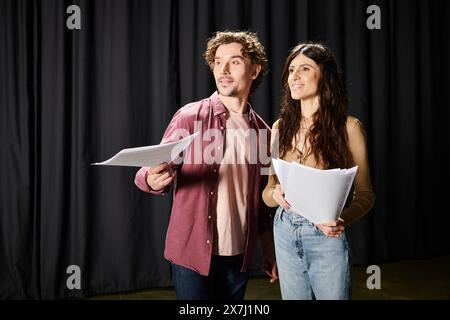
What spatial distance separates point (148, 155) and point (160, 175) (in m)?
0.16

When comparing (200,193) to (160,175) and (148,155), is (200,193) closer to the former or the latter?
(160,175)

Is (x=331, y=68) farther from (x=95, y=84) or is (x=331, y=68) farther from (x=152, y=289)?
(x=152, y=289)

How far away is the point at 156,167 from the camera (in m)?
1.26

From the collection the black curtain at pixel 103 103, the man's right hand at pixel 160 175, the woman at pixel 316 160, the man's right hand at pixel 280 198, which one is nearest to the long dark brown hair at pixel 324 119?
the woman at pixel 316 160

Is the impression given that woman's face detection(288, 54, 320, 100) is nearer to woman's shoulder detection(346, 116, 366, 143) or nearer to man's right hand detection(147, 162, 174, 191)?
woman's shoulder detection(346, 116, 366, 143)

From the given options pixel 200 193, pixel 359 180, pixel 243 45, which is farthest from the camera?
pixel 243 45

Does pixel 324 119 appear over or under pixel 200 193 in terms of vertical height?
over

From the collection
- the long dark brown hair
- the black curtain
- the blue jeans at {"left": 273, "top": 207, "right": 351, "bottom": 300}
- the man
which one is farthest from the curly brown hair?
the black curtain

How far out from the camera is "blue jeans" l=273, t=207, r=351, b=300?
4.01 feet

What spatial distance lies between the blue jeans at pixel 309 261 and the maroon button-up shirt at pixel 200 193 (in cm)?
19

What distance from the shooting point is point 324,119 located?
1314mm

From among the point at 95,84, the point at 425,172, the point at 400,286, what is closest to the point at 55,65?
the point at 95,84

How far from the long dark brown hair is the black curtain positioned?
1.47 meters

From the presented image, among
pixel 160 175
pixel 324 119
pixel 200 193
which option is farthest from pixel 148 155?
pixel 324 119
